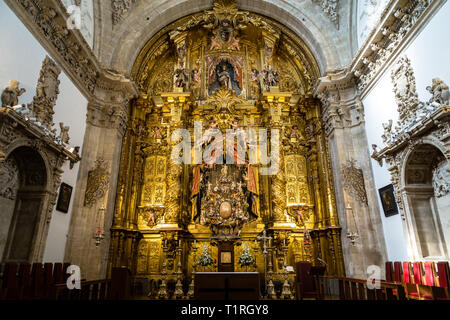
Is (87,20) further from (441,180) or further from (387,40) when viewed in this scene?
(441,180)

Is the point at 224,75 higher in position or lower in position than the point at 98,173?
higher

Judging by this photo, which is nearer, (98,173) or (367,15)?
(98,173)

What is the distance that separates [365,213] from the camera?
9461 mm

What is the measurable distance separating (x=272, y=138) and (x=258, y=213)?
10.8ft

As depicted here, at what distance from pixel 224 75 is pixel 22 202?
396 inches

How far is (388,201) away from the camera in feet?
28.0

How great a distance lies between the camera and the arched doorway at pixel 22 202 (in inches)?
281

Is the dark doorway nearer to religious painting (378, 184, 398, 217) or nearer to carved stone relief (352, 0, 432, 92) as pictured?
religious painting (378, 184, 398, 217)

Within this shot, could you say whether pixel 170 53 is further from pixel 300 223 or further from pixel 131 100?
pixel 300 223

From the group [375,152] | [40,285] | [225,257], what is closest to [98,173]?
[40,285]

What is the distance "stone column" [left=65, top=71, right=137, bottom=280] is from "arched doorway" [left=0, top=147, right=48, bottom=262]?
1.47 m

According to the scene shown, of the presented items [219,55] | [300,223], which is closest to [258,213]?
[300,223]

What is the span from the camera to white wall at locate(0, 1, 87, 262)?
6266 millimetres

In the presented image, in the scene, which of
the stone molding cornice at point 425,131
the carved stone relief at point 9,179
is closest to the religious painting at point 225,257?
the stone molding cornice at point 425,131
